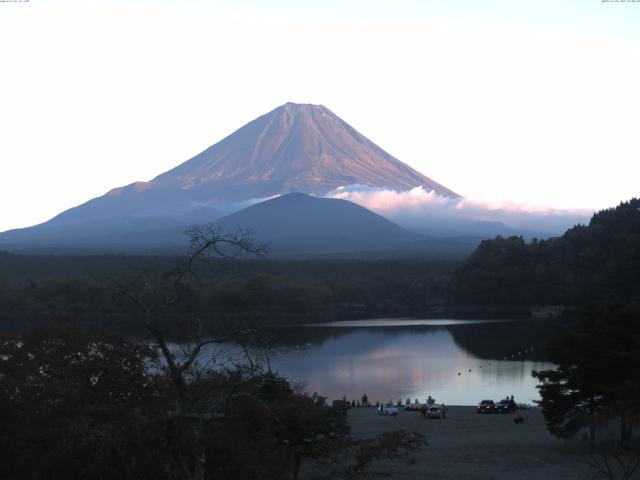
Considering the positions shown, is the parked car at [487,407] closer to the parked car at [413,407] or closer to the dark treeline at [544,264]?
the parked car at [413,407]

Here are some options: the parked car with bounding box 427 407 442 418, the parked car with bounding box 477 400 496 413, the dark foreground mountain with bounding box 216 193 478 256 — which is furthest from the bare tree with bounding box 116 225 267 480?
the dark foreground mountain with bounding box 216 193 478 256

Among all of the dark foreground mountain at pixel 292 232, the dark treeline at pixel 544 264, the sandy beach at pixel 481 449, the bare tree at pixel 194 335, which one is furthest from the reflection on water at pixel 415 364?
the dark foreground mountain at pixel 292 232

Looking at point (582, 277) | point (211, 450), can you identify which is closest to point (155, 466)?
point (211, 450)

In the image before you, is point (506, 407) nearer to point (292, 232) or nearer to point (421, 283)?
point (421, 283)

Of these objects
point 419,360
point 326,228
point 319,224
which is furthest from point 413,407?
point 319,224

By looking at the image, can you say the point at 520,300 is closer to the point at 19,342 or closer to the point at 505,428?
the point at 505,428

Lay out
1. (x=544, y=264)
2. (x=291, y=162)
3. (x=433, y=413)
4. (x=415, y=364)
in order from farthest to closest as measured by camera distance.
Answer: (x=291, y=162)
(x=544, y=264)
(x=415, y=364)
(x=433, y=413)
